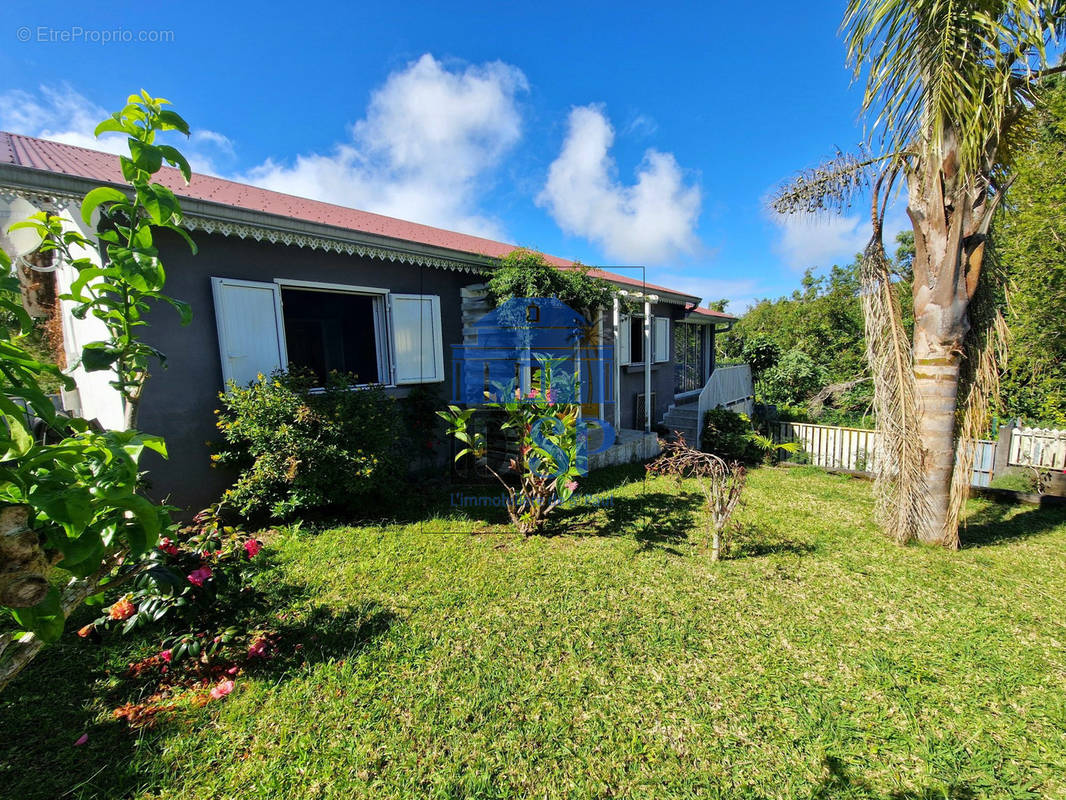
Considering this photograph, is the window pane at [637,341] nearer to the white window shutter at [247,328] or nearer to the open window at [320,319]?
the open window at [320,319]

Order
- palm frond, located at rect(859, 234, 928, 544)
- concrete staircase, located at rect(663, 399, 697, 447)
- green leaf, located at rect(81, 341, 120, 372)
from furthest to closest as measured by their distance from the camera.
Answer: concrete staircase, located at rect(663, 399, 697, 447)
palm frond, located at rect(859, 234, 928, 544)
green leaf, located at rect(81, 341, 120, 372)

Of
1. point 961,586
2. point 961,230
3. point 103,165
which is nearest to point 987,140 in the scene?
point 961,230

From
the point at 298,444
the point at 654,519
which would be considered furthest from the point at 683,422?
the point at 298,444

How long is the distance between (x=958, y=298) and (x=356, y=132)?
38.7 feet

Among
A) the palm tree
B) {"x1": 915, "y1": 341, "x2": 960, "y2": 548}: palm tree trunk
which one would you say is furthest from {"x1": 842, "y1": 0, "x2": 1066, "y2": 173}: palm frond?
{"x1": 915, "y1": 341, "x2": 960, "y2": 548}: palm tree trunk

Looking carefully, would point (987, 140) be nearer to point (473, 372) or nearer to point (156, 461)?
point (473, 372)

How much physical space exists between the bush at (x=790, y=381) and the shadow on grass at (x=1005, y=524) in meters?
10.5

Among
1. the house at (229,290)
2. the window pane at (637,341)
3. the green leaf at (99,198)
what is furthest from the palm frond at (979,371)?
the green leaf at (99,198)

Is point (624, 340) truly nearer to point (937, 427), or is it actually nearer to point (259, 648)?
point (937, 427)

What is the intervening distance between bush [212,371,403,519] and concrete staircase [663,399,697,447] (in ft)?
28.2

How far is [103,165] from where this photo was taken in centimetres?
536

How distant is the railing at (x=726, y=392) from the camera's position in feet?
Answer: 37.3

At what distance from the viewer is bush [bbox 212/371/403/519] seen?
4.96 m

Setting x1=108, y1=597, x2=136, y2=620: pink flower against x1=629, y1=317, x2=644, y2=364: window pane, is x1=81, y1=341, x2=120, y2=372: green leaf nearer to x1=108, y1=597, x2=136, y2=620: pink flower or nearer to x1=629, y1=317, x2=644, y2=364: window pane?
x1=108, y1=597, x2=136, y2=620: pink flower
